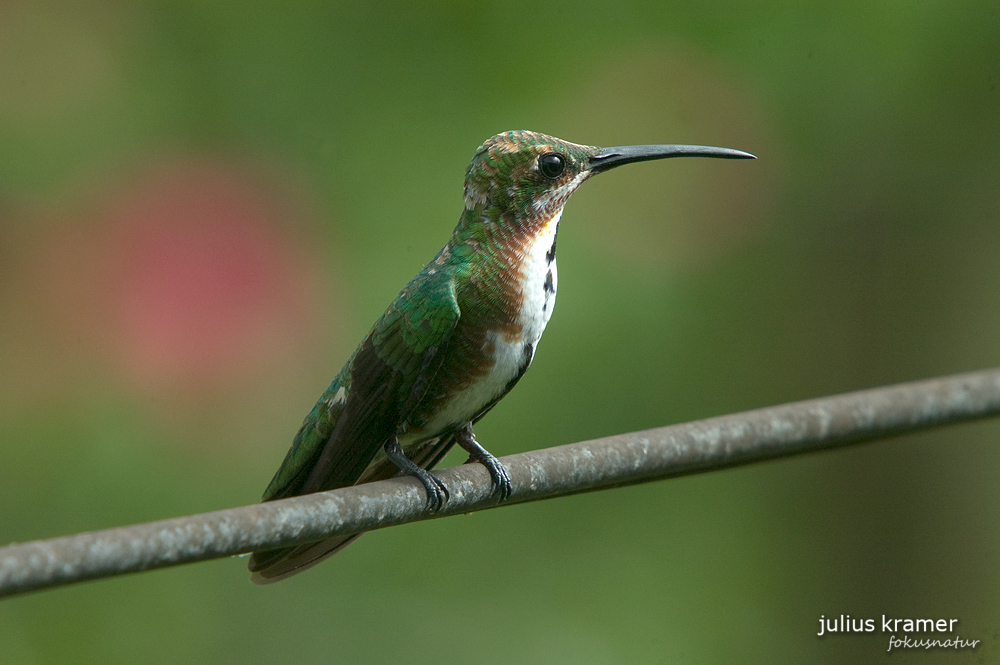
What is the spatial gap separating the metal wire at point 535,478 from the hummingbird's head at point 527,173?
2.32ft

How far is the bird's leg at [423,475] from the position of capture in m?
2.30

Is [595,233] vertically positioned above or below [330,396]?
above

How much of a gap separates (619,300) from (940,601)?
2209mm

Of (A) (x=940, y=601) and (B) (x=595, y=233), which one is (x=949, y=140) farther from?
(A) (x=940, y=601)

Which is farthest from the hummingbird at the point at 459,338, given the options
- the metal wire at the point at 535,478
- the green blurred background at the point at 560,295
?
the green blurred background at the point at 560,295

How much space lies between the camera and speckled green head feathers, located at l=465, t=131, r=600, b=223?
9.42 feet

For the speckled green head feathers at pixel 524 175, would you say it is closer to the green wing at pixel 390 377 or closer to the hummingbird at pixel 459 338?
the hummingbird at pixel 459 338

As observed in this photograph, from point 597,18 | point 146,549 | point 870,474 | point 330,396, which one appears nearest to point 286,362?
point 330,396

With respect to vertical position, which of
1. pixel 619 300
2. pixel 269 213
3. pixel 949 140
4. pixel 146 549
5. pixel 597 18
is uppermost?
pixel 597 18

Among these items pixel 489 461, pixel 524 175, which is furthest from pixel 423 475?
pixel 524 175

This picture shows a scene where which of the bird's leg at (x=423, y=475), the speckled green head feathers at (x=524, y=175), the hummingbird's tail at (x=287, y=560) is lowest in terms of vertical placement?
the hummingbird's tail at (x=287, y=560)

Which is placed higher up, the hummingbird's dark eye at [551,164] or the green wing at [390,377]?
the hummingbird's dark eye at [551,164]

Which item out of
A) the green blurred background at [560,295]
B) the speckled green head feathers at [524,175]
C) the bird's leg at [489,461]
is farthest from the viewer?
the green blurred background at [560,295]

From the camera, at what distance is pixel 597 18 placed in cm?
502
